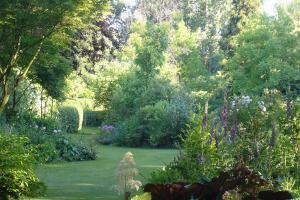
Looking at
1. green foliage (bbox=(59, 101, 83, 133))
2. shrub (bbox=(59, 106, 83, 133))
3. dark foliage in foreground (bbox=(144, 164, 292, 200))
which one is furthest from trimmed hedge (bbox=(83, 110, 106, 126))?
dark foliage in foreground (bbox=(144, 164, 292, 200))

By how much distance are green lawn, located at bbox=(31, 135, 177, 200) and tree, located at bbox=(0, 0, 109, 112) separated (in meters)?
3.64

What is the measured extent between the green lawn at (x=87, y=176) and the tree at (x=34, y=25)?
364cm

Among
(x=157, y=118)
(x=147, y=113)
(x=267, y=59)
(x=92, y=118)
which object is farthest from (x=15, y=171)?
(x=92, y=118)

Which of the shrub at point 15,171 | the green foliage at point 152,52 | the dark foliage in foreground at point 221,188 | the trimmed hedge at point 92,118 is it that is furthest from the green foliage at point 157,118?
the dark foliage in foreground at point 221,188

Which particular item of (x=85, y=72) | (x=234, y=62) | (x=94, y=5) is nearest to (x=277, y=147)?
(x=94, y=5)

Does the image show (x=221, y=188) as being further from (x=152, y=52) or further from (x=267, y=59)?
(x=267, y=59)

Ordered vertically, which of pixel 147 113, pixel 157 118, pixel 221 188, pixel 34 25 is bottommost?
pixel 221 188

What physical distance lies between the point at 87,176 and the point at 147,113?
935cm

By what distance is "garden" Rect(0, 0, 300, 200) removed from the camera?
5.93 metres

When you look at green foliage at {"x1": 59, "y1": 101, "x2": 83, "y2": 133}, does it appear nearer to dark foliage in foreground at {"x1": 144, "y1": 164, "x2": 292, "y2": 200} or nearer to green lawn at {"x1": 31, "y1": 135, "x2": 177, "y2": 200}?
green lawn at {"x1": 31, "y1": 135, "x2": 177, "y2": 200}

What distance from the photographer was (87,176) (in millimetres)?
10602

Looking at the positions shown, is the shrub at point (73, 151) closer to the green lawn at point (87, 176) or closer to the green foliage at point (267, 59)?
the green lawn at point (87, 176)

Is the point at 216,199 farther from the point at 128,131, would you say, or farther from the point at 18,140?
the point at 128,131

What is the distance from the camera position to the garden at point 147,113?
593 cm
